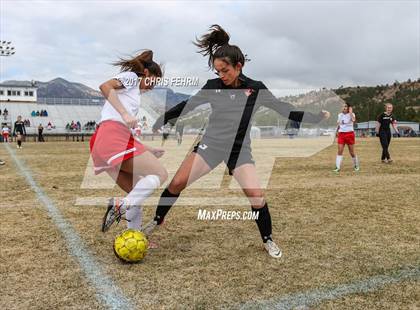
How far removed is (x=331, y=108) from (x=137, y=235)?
2901mm

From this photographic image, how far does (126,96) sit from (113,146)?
0.58 m

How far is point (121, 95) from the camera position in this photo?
185 inches

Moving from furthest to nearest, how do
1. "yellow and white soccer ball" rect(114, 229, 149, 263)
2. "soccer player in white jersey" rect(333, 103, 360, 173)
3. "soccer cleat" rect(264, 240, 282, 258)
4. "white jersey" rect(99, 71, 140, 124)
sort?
"soccer player in white jersey" rect(333, 103, 360, 173)
"white jersey" rect(99, 71, 140, 124)
"soccer cleat" rect(264, 240, 282, 258)
"yellow and white soccer ball" rect(114, 229, 149, 263)

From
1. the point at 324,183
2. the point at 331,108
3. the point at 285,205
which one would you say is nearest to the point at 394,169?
the point at 324,183

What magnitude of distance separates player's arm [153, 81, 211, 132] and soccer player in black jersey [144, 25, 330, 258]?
0.10 ft

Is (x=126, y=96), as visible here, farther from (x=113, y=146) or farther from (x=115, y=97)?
(x=113, y=146)

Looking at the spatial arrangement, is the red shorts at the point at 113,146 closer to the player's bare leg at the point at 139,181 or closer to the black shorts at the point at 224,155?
the player's bare leg at the point at 139,181

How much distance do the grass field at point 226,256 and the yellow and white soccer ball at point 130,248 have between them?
9 cm

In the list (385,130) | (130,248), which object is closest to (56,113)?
(385,130)

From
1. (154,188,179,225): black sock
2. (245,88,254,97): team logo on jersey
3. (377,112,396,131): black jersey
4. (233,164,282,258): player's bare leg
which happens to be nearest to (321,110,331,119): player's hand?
(245,88,254,97): team logo on jersey

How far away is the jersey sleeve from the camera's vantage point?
15.1 ft

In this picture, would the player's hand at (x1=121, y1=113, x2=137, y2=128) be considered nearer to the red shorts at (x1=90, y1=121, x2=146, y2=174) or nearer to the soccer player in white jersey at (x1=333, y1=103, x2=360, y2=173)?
the red shorts at (x1=90, y1=121, x2=146, y2=174)

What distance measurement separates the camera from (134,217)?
491 cm

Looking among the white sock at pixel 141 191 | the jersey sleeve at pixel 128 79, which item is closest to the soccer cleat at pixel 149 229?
the white sock at pixel 141 191
